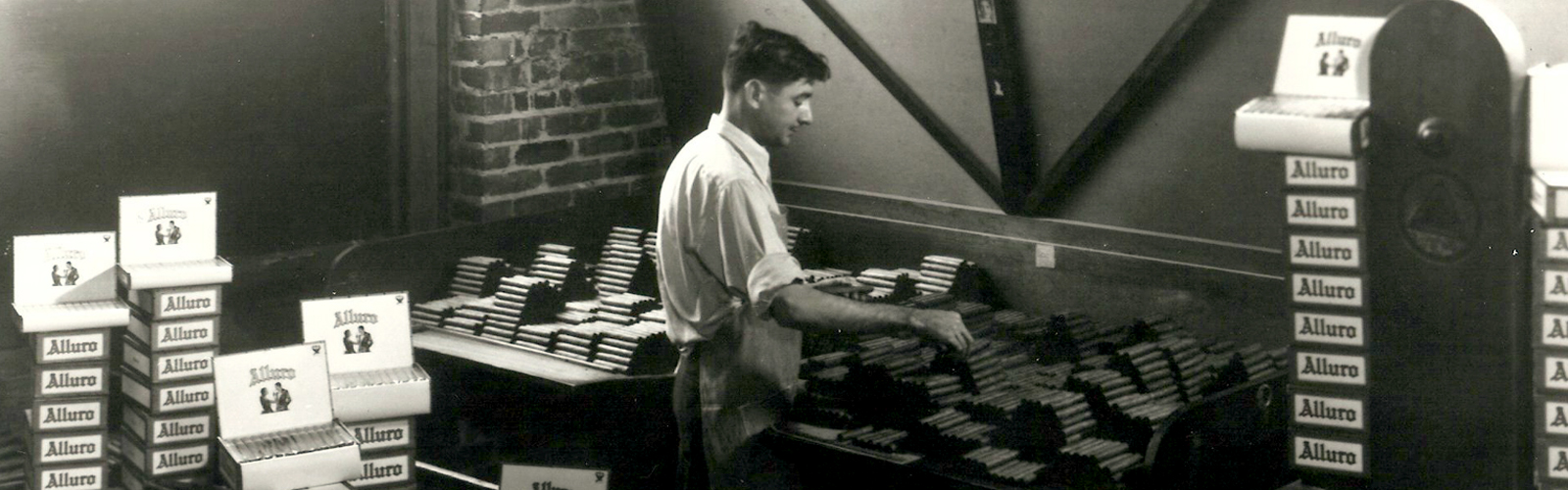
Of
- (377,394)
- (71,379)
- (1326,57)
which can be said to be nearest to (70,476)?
(71,379)

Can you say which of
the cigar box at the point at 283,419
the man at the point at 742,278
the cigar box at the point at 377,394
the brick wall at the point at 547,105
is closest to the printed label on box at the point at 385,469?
the cigar box at the point at 377,394

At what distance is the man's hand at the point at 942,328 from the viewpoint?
3346mm

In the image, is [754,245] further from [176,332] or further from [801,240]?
[801,240]

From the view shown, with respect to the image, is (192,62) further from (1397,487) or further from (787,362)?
(1397,487)

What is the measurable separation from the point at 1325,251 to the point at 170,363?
3195mm

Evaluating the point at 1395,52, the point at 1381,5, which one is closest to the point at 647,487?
the point at 1381,5

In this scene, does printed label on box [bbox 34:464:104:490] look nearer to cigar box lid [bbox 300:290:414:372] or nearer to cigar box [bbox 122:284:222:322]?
cigar box [bbox 122:284:222:322]

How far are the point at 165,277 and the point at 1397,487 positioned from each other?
127 inches

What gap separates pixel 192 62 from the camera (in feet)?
17.4

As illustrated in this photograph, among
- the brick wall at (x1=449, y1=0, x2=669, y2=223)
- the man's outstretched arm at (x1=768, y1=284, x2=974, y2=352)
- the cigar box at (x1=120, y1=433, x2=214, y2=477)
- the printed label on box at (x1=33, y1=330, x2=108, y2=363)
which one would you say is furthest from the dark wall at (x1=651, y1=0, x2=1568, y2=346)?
the printed label on box at (x1=33, y1=330, x2=108, y2=363)

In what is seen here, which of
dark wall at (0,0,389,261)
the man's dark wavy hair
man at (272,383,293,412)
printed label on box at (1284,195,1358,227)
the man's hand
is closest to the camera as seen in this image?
printed label on box at (1284,195,1358,227)

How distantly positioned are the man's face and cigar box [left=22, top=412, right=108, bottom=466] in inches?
85.6

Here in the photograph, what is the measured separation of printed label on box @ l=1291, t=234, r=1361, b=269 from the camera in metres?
2.76

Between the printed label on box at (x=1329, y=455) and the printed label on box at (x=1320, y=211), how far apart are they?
0.40m
